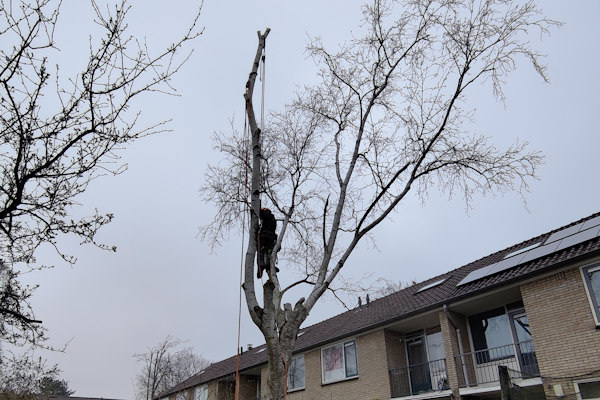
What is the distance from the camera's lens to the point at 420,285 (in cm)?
1847

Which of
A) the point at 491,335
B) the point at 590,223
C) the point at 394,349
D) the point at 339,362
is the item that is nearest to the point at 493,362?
the point at 491,335

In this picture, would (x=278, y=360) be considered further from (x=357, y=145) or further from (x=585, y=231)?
(x=585, y=231)

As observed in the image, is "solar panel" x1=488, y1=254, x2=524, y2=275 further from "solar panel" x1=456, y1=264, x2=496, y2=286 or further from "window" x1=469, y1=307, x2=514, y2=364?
"window" x1=469, y1=307, x2=514, y2=364

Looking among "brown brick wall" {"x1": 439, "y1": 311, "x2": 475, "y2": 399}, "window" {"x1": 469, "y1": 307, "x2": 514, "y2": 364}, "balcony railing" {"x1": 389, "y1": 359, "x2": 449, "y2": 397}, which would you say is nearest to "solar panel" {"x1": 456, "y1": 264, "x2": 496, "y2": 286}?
"brown brick wall" {"x1": 439, "y1": 311, "x2": 475, "y2": 399}

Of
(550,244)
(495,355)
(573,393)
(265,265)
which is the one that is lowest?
(573,393)

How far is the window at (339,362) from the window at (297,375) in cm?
151

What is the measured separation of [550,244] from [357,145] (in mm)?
7109

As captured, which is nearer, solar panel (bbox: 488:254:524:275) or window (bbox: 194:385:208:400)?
solar panel (bbox: 488:254:524:275)

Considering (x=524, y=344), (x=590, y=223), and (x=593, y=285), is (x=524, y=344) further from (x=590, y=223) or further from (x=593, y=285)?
(x=590, y=223)

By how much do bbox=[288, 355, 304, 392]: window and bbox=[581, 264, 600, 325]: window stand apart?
11.1 meters

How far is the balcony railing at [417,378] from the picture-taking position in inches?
553

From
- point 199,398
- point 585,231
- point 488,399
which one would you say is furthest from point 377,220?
point 199,398

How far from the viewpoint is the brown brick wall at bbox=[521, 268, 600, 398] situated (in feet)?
32.5

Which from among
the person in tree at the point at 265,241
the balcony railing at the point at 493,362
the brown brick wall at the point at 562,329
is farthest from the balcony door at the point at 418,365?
the person in tree at the point at 265,241
